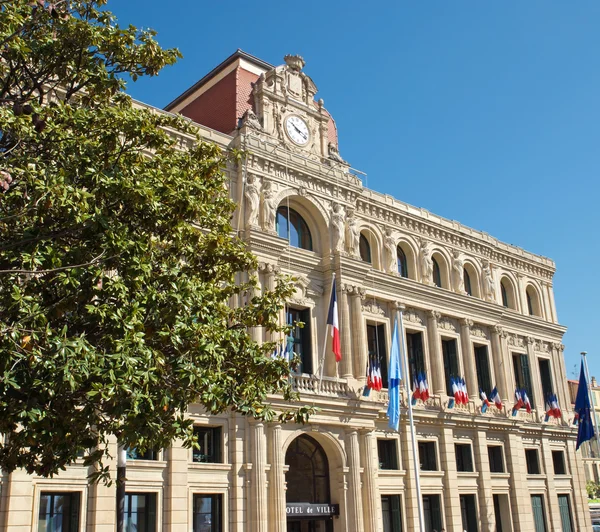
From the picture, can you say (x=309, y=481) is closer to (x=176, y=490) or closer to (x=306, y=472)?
(x=306, y=472)

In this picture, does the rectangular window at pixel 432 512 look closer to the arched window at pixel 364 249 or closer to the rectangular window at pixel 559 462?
the arched window at pixel 364 249

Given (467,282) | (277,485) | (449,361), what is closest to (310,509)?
(277,485)

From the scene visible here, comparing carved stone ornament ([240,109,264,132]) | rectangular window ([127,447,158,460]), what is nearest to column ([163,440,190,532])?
rectangular window ([127,447,158,460])

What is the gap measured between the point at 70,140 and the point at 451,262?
30822mm

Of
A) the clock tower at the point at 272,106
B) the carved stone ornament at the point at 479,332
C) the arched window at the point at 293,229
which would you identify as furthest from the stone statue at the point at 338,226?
the carved stone ornament at the point at 479,332

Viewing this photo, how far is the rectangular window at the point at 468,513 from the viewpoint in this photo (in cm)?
3800

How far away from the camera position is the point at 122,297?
15.0m

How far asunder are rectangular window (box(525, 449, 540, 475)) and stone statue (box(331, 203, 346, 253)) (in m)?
18.6

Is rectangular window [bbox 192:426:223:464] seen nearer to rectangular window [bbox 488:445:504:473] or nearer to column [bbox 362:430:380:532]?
column [bbox 362:430:380:532]

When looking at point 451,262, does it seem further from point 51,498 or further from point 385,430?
point 51,498

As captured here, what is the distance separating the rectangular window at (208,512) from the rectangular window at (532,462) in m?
22.3

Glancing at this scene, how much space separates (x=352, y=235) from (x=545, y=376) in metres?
19.5

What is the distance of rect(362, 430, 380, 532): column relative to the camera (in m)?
31.5

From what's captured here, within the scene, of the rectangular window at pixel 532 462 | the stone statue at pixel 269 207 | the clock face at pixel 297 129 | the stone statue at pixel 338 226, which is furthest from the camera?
the rectangular window at pixel 532 462
